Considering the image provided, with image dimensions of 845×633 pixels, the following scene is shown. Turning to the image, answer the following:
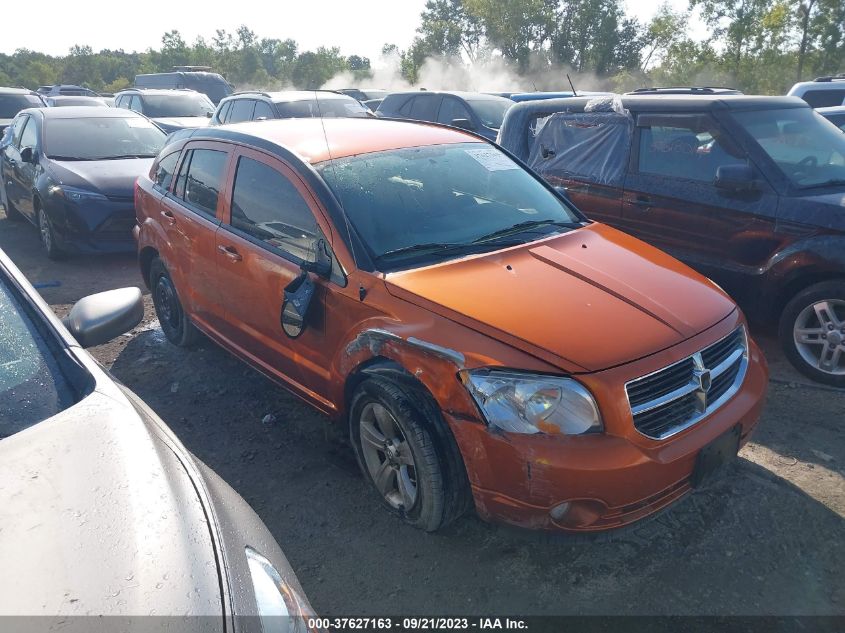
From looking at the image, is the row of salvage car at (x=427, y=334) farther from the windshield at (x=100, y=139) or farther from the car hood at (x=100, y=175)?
the windshield at (x=100, y=139)

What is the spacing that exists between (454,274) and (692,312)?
3.47 ft

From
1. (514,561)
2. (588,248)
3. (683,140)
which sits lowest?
A: (514,561)

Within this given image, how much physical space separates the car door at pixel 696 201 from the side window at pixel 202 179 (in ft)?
10.0

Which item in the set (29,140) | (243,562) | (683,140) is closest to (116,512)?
(243,562)

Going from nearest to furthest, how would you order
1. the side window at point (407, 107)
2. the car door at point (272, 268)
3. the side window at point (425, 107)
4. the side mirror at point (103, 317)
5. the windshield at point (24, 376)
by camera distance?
the windshield at point (24, 376), the side mirror at point (103, 317), the car door at point (272, 268), the side window at point (425, 107), the side window at point (407, 107)

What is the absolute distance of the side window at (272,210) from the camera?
349cm

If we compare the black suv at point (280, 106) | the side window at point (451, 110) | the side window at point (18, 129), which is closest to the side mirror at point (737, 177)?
the black suv at point (280, 106)

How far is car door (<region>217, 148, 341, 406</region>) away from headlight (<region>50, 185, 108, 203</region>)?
4.02 m

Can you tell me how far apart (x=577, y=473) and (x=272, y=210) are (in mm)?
2205

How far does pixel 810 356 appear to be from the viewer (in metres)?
4.41

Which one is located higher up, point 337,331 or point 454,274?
point 454,274

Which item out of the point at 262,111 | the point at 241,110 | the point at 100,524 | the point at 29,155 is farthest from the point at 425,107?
the point at 100,524

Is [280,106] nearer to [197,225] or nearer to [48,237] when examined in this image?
[48,237]

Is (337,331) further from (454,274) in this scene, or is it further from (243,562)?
(243,562)
